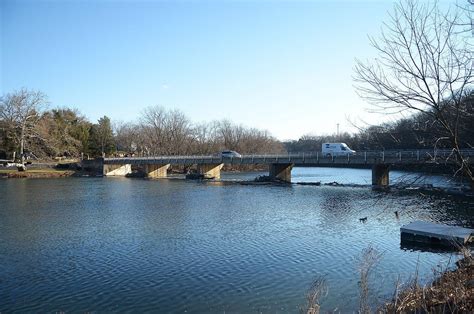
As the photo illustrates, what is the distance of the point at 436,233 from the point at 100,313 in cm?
1770

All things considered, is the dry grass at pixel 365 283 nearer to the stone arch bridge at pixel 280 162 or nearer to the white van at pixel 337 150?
the stone arch bridge at pixel 280 162

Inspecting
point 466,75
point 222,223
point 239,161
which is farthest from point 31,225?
point 239,161

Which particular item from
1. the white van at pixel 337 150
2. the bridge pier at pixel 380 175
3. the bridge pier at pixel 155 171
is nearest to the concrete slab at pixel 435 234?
the bridge pier at pixel 380 175

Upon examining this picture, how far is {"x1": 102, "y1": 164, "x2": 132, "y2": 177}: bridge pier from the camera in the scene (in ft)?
296

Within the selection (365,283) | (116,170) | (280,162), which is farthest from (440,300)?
(116,170)

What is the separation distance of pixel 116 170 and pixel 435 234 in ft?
260

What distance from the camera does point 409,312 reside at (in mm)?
10172

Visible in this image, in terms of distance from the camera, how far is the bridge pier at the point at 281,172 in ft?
236

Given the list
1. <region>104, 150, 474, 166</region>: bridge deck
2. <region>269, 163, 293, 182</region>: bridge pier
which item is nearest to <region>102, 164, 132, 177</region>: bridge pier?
<region>104, 150, 474, 166</region>: bridge deck

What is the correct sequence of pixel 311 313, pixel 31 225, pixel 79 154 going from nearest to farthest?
pixel 311 313 < pixel 31 225 < pixel 79 154

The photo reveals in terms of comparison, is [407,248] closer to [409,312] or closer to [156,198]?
[409,312]

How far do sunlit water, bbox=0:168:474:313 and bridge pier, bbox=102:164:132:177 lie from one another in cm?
5273

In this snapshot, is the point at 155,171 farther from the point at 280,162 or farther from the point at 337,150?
the point at 337,150

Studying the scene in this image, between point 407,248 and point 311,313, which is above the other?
point 311,313
